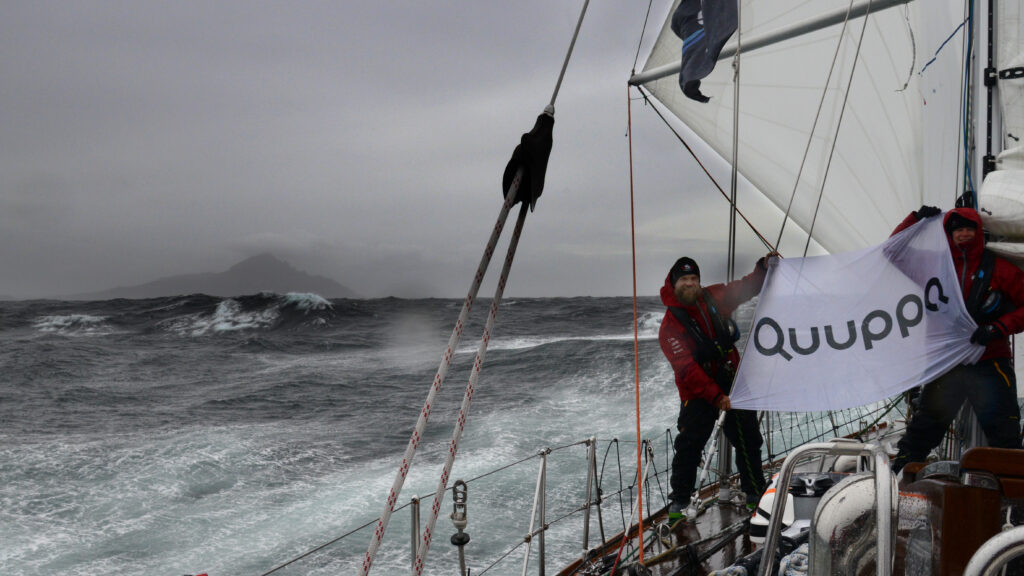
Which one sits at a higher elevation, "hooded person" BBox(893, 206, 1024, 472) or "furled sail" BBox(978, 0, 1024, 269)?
"furled sail" BBox(978, 0, 1024, 269)

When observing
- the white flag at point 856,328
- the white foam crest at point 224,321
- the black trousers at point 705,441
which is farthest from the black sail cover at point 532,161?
the white foam crest at point 224,321

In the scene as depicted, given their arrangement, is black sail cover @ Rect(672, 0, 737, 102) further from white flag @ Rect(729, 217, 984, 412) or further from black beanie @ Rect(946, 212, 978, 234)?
black beanie @ Rect(946, 212, 978, 234)

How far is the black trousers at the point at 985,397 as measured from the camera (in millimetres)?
3088

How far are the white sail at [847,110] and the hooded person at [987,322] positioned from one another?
2.25 m

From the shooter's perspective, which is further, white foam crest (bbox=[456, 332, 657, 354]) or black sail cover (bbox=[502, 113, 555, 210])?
white foam crest (bbox=[456, 332, 657, 354])

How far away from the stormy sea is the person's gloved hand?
1811 mm

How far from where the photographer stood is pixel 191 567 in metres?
7.44

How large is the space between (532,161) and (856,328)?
169cm

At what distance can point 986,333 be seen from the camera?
294 cm

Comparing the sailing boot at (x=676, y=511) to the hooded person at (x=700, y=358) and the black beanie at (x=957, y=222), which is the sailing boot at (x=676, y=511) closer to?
the hooded person at (x=700, y=358)

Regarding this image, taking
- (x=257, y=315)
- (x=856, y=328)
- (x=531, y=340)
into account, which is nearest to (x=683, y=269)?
(x=856, y=328)

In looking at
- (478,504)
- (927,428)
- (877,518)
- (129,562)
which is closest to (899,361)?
(927,428)

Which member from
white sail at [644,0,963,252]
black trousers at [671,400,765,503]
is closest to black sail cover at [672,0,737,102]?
white sail at [644,0,963,252]

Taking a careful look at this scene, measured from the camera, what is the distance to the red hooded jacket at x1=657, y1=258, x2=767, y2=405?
3498mm
